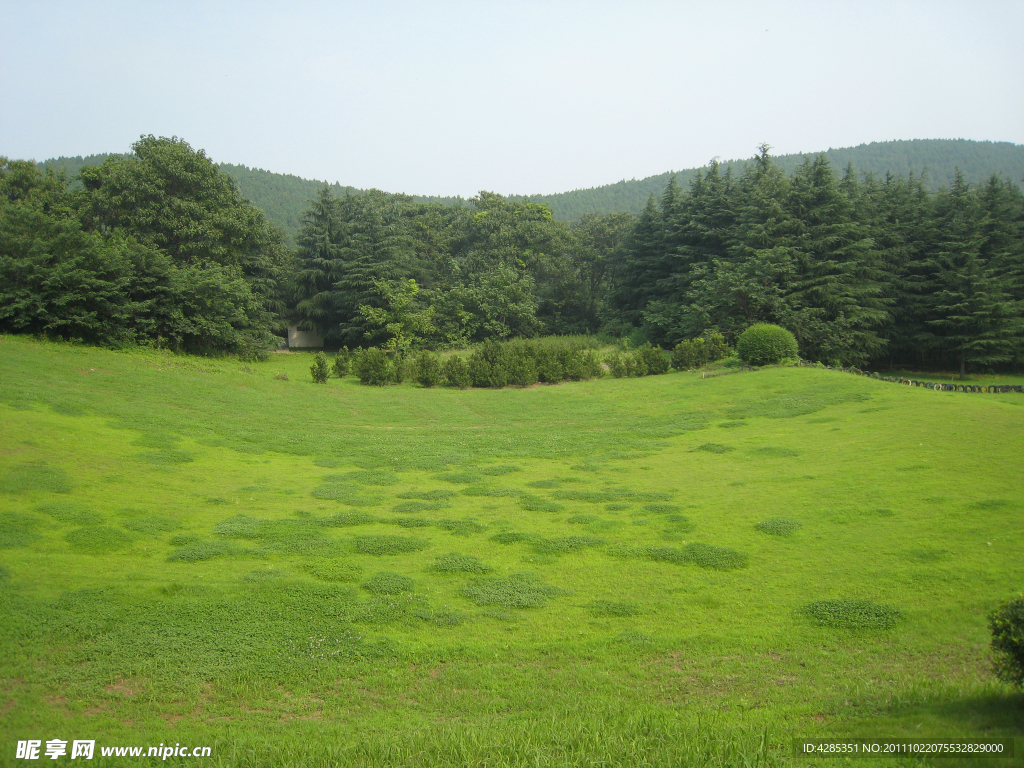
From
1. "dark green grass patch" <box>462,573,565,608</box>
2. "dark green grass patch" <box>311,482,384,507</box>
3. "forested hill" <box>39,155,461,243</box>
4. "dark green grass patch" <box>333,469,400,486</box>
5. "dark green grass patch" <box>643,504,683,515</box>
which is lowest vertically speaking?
"dark green grass patch" <box>333,469,400,486</box>

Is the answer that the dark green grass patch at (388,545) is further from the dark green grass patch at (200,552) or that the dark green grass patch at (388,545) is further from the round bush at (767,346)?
the round bush at (767,346)

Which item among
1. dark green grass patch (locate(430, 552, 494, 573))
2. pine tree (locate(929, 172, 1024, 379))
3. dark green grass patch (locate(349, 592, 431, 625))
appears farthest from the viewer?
pine tree (locate(929, 172, 1024, 379))

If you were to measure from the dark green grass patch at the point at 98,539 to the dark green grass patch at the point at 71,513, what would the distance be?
0.19m

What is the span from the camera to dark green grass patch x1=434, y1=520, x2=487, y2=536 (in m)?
8.39

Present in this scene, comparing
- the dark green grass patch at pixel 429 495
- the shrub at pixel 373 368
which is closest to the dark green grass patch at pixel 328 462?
the dark green grass patch at pixel 429 495

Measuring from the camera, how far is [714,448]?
1320 cm

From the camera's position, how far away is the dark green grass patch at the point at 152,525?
7.57m

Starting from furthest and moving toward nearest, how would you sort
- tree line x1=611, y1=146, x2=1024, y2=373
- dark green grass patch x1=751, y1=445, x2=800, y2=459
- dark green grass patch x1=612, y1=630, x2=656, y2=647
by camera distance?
tree line x1=611, y1=146, x2=1024, y2=373 → dark green grass patch x1=751, y1=445, x2=800, y2=459 → dark green grass patch x1=612, y1=630, x2=656, y2=647

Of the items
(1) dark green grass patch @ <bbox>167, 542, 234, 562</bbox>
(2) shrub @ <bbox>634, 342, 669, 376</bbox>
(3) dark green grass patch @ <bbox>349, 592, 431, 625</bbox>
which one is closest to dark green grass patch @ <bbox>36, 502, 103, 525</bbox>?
(1) dark green grass patch @ <bbox>167, 542, 234, 562</bbox>

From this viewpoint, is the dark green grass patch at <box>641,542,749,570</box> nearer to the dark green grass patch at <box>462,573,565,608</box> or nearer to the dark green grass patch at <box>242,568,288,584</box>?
the dark green grass patch at <box>462,573,565,608</box>

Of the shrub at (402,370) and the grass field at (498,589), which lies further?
the shrub at (402,370)

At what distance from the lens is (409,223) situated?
52.0 metres

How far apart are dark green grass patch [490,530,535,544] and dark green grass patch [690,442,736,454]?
20.8 feet

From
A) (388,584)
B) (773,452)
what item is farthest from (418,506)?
(773,452)
